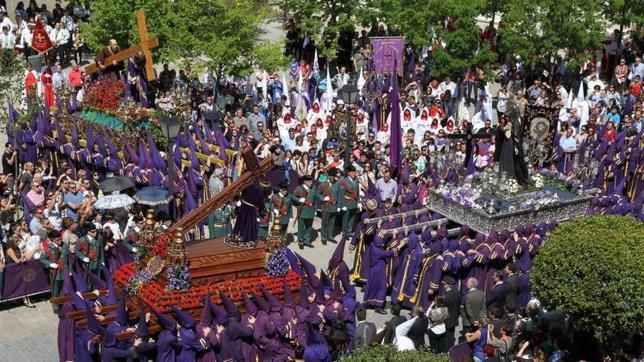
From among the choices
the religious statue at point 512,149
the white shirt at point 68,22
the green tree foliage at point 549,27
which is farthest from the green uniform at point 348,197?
the white shirt at point 68,22

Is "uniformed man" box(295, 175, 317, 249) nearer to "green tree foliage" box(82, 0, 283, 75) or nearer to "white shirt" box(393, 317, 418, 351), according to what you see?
"white shirt" box(393, 317, 418, 351)

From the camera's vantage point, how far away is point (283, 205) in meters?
21.6

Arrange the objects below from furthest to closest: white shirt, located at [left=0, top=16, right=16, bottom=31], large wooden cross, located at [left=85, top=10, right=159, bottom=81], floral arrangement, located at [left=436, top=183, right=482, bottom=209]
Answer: white shirt, located at [left=0, top=16, right=16, bottom=31], large wooden cross, located at [left=85, top=10, right=159, bottom=81], floral arrangement, located at [left=436, top=183, right=482, bottom=209]

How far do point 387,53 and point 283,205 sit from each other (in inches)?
352

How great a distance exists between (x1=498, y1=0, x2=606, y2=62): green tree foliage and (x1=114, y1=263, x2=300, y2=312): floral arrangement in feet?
52.9

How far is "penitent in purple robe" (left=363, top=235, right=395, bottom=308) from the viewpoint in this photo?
1914cm

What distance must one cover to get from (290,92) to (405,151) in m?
6.28

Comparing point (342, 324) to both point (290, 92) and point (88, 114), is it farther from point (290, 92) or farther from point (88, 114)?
point (290, 92)

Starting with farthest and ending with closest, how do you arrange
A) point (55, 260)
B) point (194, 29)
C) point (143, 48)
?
1. point (194, 29)
2. point (143, 48)
3. point (55, 260)

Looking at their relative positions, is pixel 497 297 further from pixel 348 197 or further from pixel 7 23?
pixel 7 23

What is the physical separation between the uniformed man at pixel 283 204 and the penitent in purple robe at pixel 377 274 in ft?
8.97

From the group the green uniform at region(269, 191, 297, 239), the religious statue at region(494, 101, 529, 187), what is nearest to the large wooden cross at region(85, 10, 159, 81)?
the green uniform at region(269, 191, 297, 239)

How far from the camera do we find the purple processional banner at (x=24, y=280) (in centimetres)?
1848

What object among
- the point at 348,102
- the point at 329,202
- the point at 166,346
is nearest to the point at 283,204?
the point at 329,202
